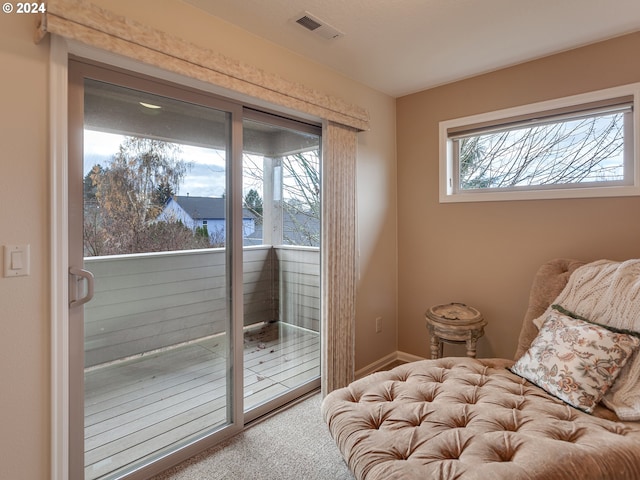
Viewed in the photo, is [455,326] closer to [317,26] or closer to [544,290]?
[544,290]

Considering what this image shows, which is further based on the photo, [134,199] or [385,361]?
[385,361]

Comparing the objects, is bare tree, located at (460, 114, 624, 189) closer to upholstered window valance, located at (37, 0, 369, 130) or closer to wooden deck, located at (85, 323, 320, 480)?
upholstered window valance, located at (37, 0, 369, 130)

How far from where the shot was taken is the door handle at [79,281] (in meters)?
1.49

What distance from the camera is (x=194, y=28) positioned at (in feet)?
5.80

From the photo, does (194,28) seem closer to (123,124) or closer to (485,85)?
(123,124)

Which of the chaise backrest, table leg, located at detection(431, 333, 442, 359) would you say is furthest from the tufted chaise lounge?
table leg, located at detection(431, 333, 442, 359)

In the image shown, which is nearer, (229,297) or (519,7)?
(519,7)

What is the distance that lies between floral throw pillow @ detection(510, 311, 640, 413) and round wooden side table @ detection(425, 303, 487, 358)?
0.59m

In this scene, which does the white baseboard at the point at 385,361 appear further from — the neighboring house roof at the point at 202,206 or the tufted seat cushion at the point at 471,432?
the neighboring house roof at the point at 202,206

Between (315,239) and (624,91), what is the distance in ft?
6.98

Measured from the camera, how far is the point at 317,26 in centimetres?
195

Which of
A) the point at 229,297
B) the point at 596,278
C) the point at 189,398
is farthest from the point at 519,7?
the point at 189,398

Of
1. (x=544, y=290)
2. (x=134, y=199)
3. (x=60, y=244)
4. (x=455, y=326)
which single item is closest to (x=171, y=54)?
(x=134, y=199)

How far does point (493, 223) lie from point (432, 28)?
1.42m
